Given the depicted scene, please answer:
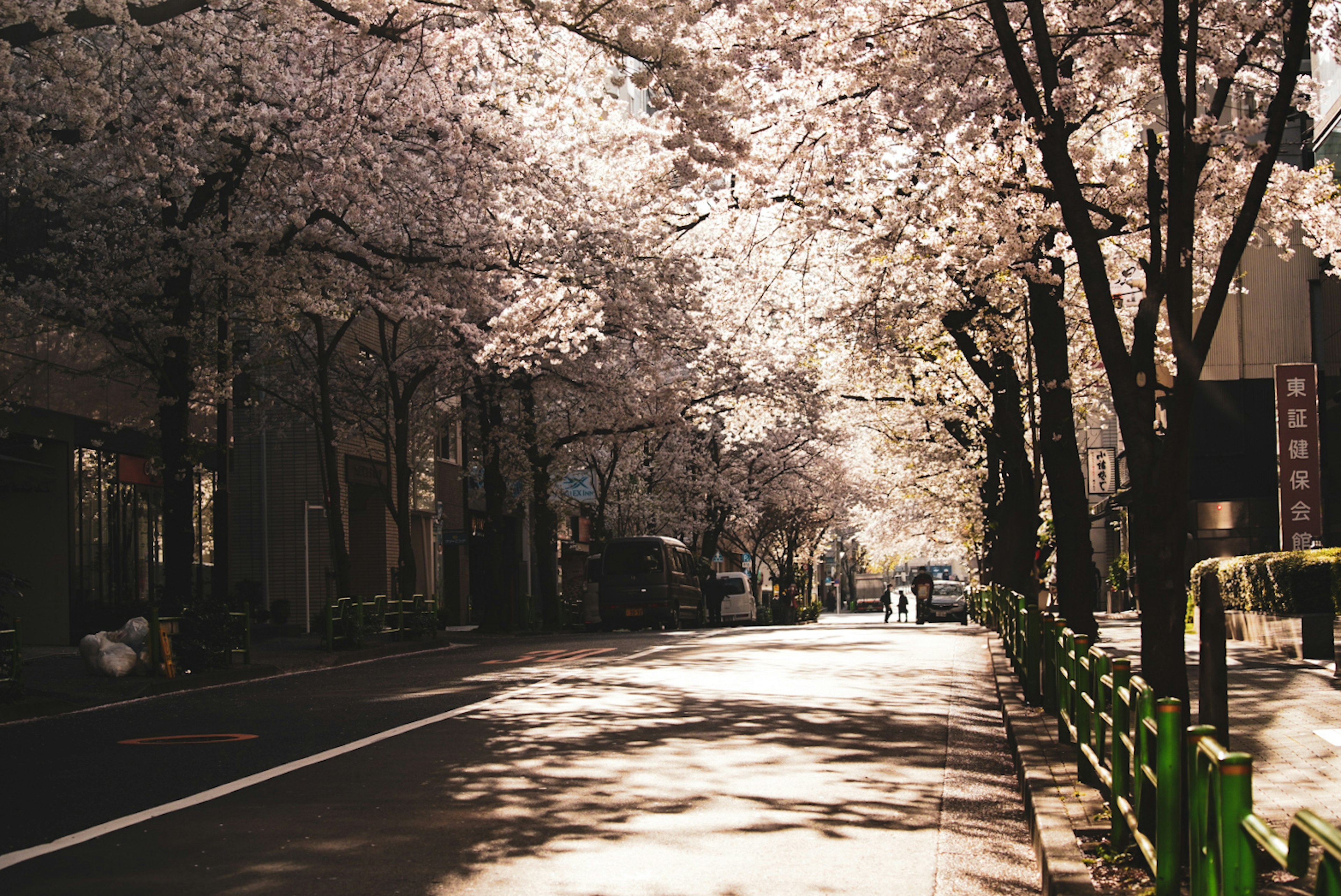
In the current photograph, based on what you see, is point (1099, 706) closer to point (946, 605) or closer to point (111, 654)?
point (111, 654)

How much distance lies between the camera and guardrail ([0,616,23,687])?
15508 millimetres

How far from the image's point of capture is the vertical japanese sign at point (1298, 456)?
27.2 m

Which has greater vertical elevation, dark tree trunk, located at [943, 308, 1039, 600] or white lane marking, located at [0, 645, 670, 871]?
dark tree trunk, located at [943, 308, 1039, 600]

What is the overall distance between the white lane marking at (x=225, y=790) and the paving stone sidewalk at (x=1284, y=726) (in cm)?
567

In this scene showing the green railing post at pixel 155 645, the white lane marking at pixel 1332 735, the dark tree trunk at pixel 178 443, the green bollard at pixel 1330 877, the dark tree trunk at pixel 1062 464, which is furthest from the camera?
the dark tree trunk at pixel 178 443

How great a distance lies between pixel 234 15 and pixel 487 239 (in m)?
5.07

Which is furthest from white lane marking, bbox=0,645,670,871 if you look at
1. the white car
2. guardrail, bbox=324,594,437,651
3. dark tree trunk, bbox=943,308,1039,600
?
the white car

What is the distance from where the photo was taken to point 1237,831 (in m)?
3.61

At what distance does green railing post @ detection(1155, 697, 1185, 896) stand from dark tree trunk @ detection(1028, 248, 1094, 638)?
11404 mm

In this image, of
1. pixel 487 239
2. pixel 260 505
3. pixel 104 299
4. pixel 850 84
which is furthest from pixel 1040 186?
pixel 260 505

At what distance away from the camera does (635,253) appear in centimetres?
2908

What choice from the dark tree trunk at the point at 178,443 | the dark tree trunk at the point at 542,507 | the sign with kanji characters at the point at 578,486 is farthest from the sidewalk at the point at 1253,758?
the sign with kanji characters at the point at 578,486

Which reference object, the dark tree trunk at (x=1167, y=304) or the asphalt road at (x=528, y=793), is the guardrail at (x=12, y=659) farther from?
the dark tree trunk at (x=1167, y=304)

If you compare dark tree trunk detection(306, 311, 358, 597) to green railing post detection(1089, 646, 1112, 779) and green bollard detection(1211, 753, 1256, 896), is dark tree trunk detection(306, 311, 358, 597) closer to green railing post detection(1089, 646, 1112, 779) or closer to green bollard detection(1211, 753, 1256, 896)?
green railing post detection(1089, 646, 1112, 779)
